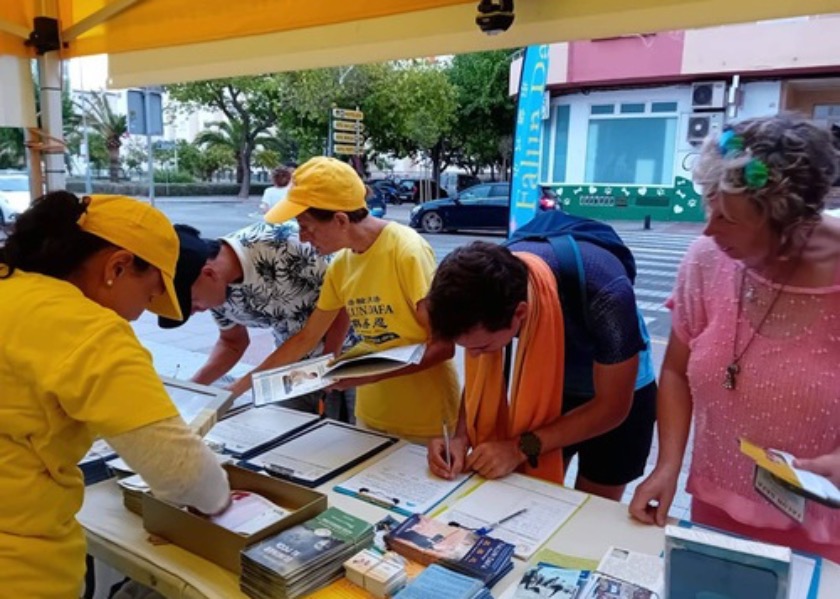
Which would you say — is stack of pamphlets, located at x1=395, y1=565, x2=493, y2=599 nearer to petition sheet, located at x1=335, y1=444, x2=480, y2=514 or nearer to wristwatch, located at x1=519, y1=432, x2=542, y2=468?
petition sheet, located at x1=335, y1=444, x2=480, y2=514

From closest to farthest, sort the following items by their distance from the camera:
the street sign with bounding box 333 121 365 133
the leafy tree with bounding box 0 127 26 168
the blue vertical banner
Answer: the leafy tree with bounding box 0 127 26 168, the blue vertical banner, the street sign with bounding box 333 121 365 133

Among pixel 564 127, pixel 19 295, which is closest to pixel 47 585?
pixel 19 295

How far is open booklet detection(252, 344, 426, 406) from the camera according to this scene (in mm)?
1541

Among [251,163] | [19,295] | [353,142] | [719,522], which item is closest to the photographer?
[19,295]

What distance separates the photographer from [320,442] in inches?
68.1

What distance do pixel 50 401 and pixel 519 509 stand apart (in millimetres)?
886

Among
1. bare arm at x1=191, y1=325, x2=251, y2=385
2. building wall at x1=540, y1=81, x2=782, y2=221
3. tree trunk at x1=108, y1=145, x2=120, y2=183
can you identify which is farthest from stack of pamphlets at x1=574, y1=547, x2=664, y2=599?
tree trunk at x1=108, y1=145, x2=120, y2=183

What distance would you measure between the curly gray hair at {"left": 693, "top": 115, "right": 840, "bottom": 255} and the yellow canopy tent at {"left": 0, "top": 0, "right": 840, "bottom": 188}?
30 centimetres

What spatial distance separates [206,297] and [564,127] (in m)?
13.3

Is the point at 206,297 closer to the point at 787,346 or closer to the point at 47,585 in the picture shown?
the point at 47,585

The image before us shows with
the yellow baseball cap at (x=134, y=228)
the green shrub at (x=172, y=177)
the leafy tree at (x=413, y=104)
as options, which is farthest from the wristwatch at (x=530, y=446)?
the green shrub at (x=172, y=177)

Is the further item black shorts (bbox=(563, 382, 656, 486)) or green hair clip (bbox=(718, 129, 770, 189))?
black shorts (bbox=(563, 382, 656, 486))

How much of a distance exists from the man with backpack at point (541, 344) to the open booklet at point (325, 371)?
0.52 ft

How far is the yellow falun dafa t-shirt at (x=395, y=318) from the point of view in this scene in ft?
5.98
